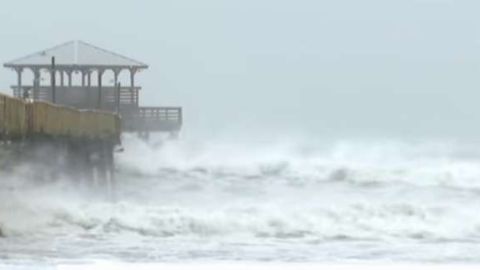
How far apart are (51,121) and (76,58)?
28460mm

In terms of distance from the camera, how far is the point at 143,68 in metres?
58.9

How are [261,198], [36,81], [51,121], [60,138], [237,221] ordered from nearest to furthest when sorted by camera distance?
[237,221] → [51,121] → [60,138] → [261,198] → [36,81]

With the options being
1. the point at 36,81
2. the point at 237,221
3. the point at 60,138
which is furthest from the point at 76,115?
the point at 36,81

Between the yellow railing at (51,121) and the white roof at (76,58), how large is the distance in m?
14.8

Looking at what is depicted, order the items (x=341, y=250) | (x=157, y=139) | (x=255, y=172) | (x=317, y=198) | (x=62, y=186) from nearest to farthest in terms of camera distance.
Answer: (x=341, y=250), (x=62, y=186), (x=317, y=198), (x=255, y=172), (x=157, y=139)

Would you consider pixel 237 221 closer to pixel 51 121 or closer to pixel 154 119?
pixel 51 121

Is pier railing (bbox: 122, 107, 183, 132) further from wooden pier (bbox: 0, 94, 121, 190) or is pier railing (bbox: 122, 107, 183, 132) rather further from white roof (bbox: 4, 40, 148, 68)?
wooden pier (bbox: 0, 94, 121, 190)

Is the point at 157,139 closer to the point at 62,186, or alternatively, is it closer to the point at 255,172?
the point at 255,172

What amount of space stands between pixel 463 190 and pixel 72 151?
46.5ft

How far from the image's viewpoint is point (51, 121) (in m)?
30.9

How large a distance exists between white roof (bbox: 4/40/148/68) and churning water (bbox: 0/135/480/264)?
9690mm

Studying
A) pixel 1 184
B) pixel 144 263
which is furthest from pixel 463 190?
pixel 144 263

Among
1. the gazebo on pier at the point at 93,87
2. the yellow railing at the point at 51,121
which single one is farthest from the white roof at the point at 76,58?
the yellow railing at the point at 51,121

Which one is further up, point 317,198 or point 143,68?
point 143,68
